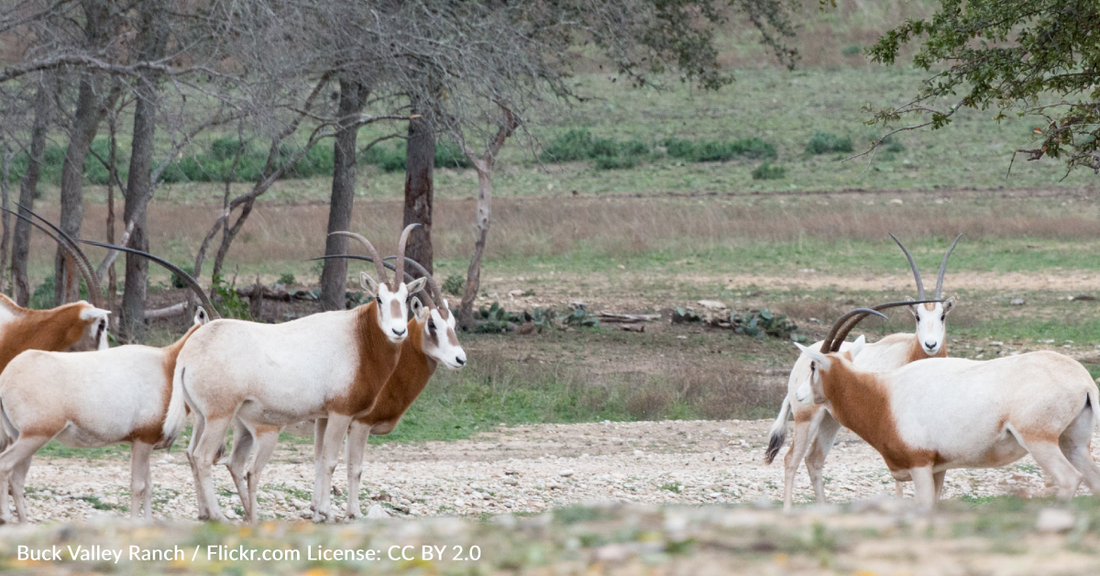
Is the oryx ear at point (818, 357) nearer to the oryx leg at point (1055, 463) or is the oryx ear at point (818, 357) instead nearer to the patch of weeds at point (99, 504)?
the oryx leg at point (1055, 463)

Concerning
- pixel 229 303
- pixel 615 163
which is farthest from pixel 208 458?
pixel 615 163

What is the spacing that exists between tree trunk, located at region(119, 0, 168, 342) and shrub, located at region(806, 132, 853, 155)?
27.3 meters

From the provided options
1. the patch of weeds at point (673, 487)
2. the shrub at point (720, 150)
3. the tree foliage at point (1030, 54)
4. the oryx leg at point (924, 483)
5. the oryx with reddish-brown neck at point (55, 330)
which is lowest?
the patch of weeds at point (673, 487)

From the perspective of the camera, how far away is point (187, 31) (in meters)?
12.7

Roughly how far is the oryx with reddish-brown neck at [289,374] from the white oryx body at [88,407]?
0.71 ft

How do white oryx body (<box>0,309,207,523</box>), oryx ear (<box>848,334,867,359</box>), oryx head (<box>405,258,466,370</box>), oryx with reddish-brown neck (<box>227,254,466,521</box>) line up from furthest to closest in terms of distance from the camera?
oryx ear (<box>848,334,867,359</box>), oryx head (<box>405,258,466,370</box>), oryx with reddish-brown neck (<box>227,254,466,521</box>), white oryx body (<box>0,309,207,523</box>)

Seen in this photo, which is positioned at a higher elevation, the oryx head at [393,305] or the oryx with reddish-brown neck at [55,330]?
the oryx head at [393,305]

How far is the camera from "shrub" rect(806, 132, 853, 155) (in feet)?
122

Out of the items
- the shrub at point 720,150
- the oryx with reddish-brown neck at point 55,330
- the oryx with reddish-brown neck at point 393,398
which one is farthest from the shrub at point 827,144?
the oryx with reddish-brown neck at point 55,330

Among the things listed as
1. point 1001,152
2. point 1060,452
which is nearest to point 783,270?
point 1060,452

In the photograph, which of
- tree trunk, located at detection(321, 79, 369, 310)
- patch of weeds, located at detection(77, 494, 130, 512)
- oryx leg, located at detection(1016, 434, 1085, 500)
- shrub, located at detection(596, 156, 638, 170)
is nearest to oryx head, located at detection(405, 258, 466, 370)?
patch of weeds, located at detection(77, 494, 130, 512)

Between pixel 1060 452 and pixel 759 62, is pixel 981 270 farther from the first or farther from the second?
pixel 759 62

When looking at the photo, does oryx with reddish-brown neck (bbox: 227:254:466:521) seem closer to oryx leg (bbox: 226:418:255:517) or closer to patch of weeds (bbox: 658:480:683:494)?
oryx leg (bbox: 226:418:255:517)

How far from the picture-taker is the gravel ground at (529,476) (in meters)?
Result: 7.62
